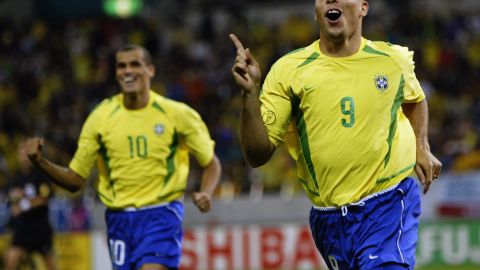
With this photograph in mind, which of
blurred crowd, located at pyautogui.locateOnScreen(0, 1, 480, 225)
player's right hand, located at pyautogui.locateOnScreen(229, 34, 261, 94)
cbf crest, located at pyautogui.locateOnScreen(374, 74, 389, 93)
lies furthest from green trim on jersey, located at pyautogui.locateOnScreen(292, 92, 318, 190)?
blurred crowd, located at pyautogui.locateOnScreen(0, 1, 480, 225)

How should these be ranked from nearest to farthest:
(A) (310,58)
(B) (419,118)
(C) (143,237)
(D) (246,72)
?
(D) (246,72)
(A) (310,58)
(B) (419,118)
(C) (143,237)

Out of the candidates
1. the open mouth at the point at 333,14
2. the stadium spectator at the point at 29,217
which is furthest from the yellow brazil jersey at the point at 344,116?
the stadium spectator at the point at 29,217

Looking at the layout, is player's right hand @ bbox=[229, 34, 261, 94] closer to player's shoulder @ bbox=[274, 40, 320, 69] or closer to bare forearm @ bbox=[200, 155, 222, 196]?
player's shoulder @ bbox=[274, 40, 320, 69]

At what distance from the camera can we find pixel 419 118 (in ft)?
21.8

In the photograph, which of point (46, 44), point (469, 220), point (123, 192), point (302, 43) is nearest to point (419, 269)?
point (469, 220)

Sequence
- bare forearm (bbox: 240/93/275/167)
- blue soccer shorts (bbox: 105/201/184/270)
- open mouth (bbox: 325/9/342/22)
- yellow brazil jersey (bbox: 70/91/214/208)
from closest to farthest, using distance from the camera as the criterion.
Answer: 1. bare forearm (bbox: 240/93/275/167)
2. open mouth (bbox: 325/9/342/22)
3. blue soccer shorts (bbox: 105/201/184/270)
4. yellow brazil jersey (bbox: 70/91/214/208)

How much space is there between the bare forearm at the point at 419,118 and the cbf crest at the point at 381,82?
361 millimetres

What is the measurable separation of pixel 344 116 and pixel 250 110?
803 mm

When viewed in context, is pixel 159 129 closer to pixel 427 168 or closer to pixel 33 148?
pixel 33 148

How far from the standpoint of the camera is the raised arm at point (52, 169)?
26.6 ft

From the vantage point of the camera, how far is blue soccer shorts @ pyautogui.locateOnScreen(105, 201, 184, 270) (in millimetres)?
8922

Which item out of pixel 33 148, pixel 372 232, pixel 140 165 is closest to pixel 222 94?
pixel 140 165

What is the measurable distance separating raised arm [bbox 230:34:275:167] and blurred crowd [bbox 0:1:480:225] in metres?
13.3

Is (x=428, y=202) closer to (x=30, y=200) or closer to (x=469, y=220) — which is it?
(x=469, y=220)
